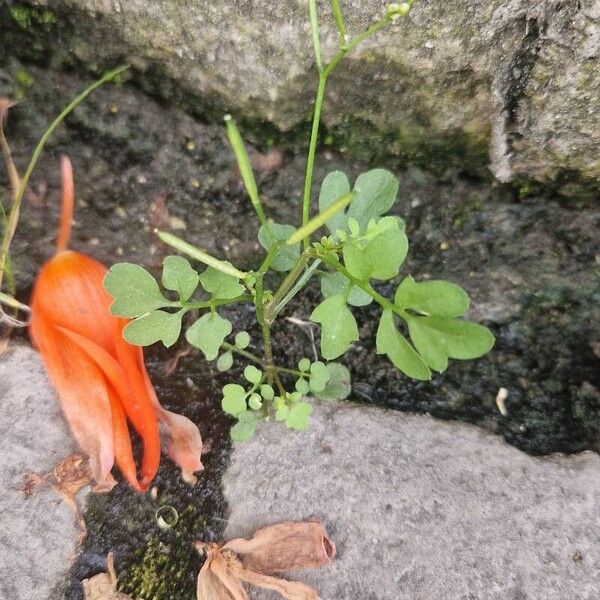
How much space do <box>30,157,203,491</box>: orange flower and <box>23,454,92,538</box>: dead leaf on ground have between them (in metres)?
0.02

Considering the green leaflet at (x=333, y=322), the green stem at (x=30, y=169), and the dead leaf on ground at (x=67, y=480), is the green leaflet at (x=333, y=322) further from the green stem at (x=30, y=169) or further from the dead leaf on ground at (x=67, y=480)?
the green stem at (x=30, y=169)

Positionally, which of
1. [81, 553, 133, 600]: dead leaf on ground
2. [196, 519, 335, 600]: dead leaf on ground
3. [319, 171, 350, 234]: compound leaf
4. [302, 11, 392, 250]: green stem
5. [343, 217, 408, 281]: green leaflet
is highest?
[302, 11, 392, 250]: green stem

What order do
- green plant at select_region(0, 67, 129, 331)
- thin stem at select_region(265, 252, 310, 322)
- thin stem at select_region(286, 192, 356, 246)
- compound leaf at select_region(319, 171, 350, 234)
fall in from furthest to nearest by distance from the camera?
green plant at select_region(0, 67, 129, 331), compound leaf at select_region(319, 171, 350, 234), thin stem at select_region(265, 252, 310, 322), thin stem at select_region(286, 192, 356, 246)

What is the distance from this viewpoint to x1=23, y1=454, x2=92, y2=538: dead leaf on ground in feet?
4.20

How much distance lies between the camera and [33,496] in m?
1.27

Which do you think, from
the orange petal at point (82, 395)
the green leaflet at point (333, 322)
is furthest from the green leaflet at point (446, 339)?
the orange petal at point (82, 395)

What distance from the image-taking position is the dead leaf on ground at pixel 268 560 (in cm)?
120

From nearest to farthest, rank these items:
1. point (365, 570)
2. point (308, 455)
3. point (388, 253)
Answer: point (388, 253), point (365, 570), point (308, 455)

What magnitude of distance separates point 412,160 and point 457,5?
380 mm

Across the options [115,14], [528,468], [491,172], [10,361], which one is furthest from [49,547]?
[491,172]

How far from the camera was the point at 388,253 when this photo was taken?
1012 millimetres

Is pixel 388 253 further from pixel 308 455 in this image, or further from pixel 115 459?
pixel 115 459

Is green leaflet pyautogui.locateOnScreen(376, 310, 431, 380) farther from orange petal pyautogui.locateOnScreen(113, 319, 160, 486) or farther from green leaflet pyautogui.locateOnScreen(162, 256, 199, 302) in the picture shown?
orange petal pyautogui.locateOnScreen(113, 319, 160, 486)

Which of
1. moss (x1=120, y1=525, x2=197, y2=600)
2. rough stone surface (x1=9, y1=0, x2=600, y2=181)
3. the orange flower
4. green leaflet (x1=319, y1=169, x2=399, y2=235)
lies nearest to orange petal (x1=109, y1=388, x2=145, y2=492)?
the orange flower
